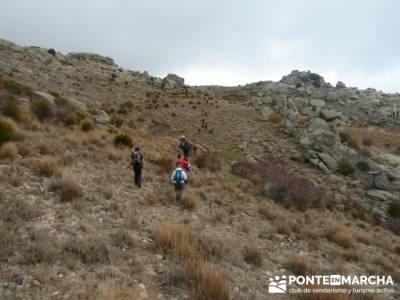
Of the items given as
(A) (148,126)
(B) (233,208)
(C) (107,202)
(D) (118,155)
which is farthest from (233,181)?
(A) (148,126)

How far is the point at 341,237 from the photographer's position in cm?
1405

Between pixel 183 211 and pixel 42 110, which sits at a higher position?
pixel 42 110

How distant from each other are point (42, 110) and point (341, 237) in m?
17.7

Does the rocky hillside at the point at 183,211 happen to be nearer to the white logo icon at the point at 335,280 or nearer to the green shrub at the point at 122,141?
the green shrub at the point at 122,141

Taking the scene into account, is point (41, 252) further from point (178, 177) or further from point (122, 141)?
point (122, 141)

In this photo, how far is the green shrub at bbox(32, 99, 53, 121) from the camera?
19922 mm

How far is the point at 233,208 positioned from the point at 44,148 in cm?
837

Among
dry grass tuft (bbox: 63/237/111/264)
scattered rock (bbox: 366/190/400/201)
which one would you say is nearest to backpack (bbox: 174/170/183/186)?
dry grass tuft (bbox: 63/237/111/264)

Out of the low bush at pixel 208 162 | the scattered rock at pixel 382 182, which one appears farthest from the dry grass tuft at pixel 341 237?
the scattered rock at pixel 382 182

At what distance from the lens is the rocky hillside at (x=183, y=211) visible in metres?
7.00

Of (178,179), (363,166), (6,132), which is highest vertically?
(6,132)

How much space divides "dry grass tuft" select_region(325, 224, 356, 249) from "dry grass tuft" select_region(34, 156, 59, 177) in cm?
1128

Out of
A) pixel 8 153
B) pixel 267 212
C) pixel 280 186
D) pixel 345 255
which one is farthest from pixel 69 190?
pixel 280 186

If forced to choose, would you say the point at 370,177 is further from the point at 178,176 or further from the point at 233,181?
the point at 178,176
